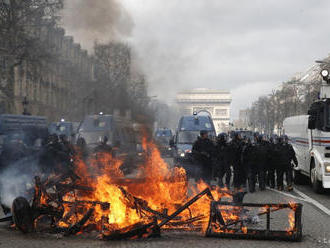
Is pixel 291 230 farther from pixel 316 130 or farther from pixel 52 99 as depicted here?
pixel 52 99

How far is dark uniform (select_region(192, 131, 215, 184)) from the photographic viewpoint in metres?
14.4

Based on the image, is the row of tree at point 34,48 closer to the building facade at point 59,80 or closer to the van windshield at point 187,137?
the building facade at point 59,80

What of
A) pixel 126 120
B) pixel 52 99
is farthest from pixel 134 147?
pixel 52 99

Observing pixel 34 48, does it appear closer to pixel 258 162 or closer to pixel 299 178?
pixel 299 178

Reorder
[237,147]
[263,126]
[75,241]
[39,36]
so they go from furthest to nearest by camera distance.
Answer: [263,126] → [39,36] → [237,147] → [75,241]

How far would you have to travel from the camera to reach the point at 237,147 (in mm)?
17688

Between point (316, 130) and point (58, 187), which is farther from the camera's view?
point (316, 130)

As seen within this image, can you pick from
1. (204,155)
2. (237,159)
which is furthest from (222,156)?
(204,155)

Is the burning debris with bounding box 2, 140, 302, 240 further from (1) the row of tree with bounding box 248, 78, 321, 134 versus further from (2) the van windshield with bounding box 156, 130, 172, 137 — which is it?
(1) the row of tree with bounding box 248, 78, 321, 134

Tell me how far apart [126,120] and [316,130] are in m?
13.8

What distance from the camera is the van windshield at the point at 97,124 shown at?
25.2m

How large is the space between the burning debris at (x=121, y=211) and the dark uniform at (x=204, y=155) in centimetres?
444

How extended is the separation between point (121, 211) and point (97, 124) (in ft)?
53.7

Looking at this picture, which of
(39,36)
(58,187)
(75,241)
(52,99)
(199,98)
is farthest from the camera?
(199,98)
